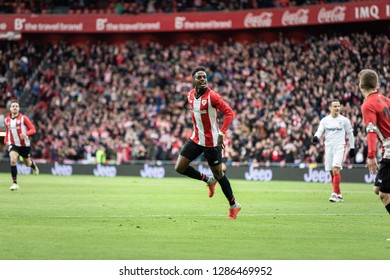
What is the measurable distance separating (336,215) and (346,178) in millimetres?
17132

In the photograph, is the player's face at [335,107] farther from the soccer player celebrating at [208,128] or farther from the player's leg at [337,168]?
the soccer player celebrating at [208,128]

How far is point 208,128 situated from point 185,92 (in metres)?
29.0

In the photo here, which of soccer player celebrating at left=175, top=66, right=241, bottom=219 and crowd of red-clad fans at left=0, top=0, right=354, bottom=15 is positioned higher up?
crowd of red-clad fans at left=0, top=0, right=354, bottom=15

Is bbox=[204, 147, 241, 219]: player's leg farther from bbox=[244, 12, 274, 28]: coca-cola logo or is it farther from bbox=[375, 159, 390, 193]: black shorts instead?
bbox=[244, 12, 274, 28]: coca-cola logo

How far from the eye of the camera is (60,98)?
153 feet

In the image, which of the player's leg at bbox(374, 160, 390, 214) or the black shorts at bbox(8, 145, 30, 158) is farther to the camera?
the black shorts at bbox(8, 145, 30, 158)

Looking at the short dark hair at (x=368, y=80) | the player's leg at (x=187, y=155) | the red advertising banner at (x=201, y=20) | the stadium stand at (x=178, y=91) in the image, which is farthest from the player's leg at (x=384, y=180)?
the red advertising banner at (x=201, y=20)

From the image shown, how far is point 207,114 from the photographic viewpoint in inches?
589

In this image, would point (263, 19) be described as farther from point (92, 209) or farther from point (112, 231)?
point (112, 231)

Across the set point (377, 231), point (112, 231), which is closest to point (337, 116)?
point (377, 231)

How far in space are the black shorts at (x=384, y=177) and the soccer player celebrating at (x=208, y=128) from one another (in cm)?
A: 366

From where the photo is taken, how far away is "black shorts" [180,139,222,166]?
15016 mm

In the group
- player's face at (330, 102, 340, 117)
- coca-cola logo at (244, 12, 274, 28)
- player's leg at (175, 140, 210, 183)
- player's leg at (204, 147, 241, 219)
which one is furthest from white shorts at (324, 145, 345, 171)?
coca-cola logo at (244, 12, 274, 28)

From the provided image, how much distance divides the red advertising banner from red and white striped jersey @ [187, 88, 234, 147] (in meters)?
26.4
